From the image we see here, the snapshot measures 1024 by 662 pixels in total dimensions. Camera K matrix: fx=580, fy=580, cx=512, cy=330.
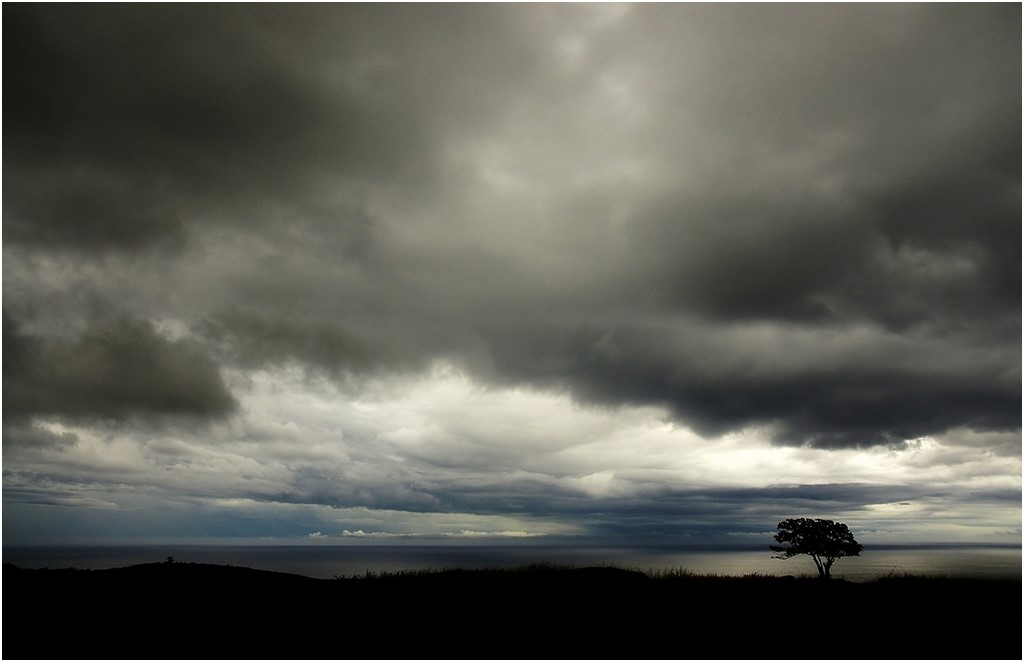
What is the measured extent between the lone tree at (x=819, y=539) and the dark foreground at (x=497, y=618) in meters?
30.3

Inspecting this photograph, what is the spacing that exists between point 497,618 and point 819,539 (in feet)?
158

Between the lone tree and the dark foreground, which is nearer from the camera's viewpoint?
the dark foreground

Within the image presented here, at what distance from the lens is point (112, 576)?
26.6 m

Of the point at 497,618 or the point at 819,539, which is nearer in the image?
the point at 497,618

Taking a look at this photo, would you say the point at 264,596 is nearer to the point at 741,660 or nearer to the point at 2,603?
the point at 2,603

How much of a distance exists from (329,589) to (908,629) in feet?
66.6

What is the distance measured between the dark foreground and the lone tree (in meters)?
30.3

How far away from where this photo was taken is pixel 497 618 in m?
18.9

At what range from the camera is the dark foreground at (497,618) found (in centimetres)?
1584

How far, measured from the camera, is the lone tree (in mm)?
54500

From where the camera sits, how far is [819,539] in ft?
181

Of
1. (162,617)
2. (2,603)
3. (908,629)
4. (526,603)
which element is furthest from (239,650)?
(908,629)

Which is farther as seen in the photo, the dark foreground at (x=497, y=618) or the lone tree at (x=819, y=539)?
the lone tree at (x=819, y=539)

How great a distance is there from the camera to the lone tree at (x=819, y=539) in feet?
179
